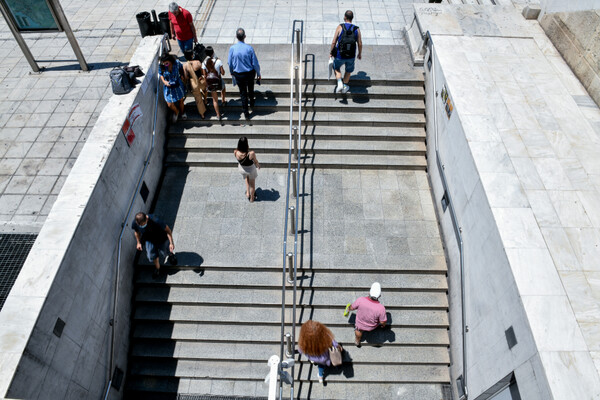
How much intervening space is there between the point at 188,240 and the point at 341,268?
327 cm

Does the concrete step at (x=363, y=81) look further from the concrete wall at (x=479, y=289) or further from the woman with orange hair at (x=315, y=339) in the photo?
the woman with orange hair at (x=315, y=339)

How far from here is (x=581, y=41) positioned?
26.3 ft

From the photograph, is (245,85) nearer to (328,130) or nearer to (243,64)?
(243,64)

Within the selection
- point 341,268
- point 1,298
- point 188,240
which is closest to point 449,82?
point 341,268

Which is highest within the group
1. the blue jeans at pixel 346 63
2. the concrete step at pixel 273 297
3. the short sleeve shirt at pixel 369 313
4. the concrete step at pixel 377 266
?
the blue jeans at pixel 346 63

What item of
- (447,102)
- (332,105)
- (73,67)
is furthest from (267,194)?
(73,67)

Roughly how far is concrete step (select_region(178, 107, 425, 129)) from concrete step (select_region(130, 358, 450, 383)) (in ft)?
18.1

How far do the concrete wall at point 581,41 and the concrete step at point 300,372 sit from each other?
21.0 feet

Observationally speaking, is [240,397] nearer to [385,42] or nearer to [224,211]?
[224,211]

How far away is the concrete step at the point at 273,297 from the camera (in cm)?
739

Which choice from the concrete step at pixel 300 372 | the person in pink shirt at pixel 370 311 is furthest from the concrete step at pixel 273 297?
the concrete step at pixel 300 372

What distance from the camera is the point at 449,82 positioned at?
7.73 m

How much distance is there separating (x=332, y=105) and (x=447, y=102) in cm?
286

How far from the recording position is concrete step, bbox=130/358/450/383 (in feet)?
23.0
